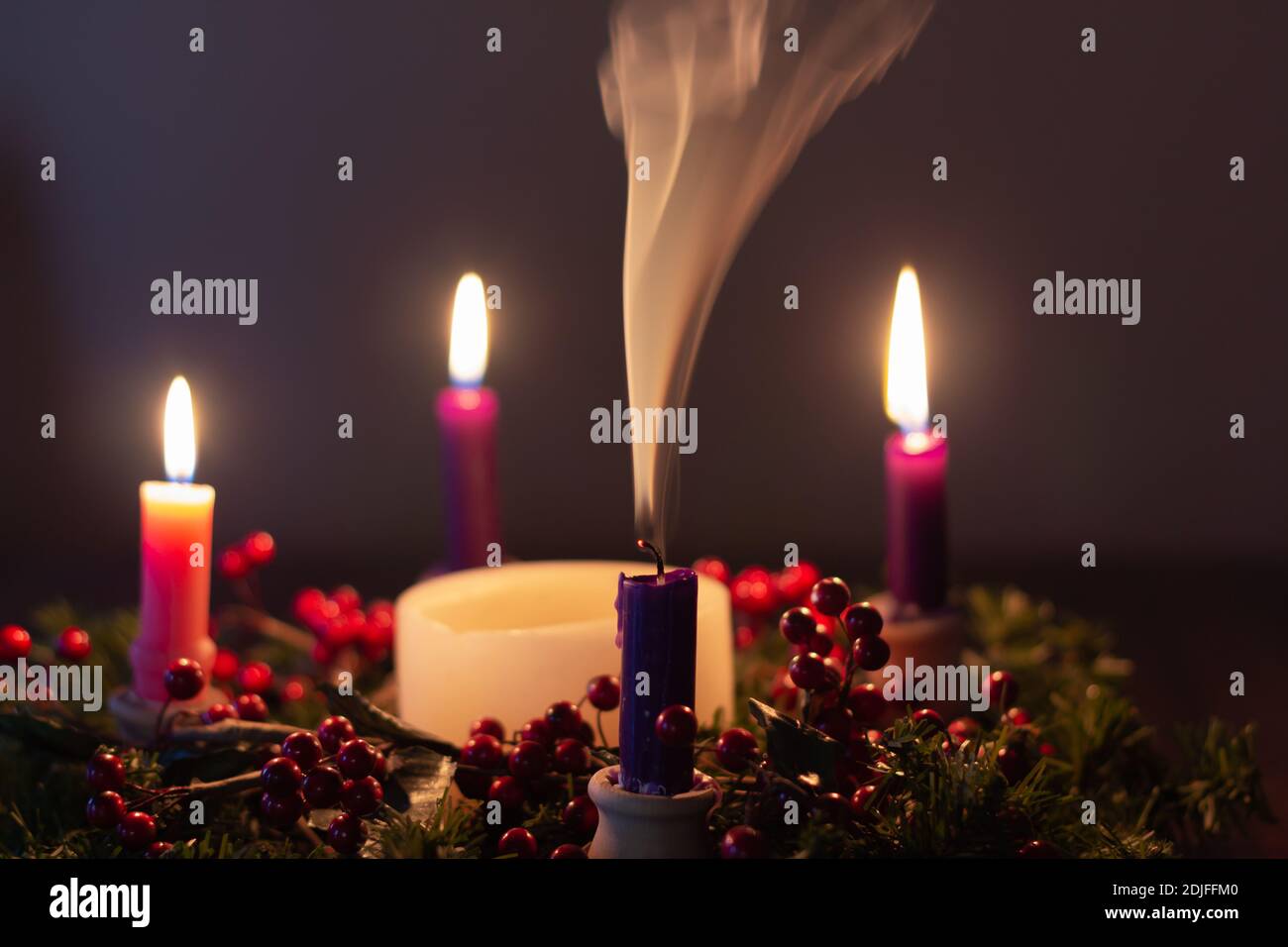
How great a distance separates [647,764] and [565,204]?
961mm

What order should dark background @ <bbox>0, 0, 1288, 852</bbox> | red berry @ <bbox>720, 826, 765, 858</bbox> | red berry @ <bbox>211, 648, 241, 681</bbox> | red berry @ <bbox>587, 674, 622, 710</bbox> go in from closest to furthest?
red berry @ <bbox>720, 826, 765, 858</bbox>, red berry @ <bbox>587, 674, 622, 710</bbox>, red berry @ <bbox>211, 648, 241, 681</bbox>, dark background @ <bbox>0, 0, 1288, 852</bbox>

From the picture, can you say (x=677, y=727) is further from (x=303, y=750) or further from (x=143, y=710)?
(x=143, y=710)

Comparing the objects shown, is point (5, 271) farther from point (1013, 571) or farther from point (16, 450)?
point (1013, 571)

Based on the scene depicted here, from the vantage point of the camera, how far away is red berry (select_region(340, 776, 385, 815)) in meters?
0.49

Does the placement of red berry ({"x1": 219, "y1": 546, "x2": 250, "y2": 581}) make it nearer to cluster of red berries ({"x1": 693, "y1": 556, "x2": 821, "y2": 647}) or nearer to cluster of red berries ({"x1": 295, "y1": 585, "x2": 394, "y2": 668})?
cluster of red berries ({"x1": 295, "y1": 585, "x2": 394, "y2": 668})

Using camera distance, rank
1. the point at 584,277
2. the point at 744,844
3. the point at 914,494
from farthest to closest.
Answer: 1. the point at 584,277
2. the point at 914,494
3. the point at 744,844

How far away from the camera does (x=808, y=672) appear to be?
1.65ft

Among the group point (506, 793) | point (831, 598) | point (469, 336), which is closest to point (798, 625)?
point (831, 598)

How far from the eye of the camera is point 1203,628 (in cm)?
103

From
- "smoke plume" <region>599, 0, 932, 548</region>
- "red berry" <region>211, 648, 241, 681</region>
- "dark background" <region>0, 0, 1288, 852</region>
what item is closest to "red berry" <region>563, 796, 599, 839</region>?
"smoke plume" <region>599, 0, 932, 548</region>

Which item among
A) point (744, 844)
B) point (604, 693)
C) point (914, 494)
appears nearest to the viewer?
point (744, 844)

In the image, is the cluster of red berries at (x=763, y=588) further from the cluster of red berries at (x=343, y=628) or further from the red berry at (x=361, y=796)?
the red berry at (x=361, y=796)

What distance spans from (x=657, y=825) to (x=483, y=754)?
0.11 meters

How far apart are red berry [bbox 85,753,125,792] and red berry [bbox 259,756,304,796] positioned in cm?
7
